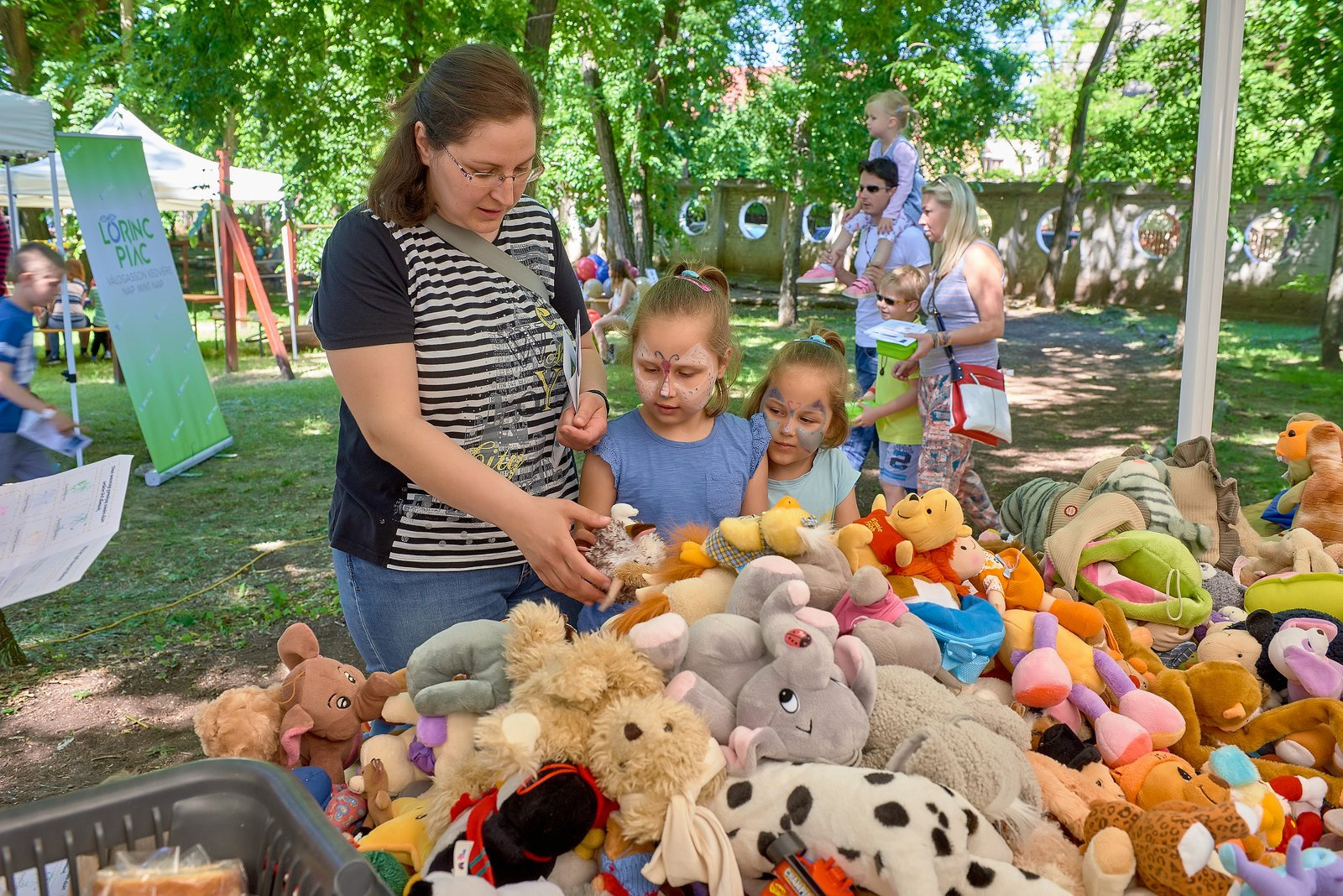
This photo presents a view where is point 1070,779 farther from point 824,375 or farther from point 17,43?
point 17,43

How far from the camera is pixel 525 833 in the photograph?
1.12m

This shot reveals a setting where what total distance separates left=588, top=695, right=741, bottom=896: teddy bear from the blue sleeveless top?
10.9ft

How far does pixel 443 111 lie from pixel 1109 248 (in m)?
19.0

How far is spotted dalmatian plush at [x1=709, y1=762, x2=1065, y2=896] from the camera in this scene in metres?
1.10

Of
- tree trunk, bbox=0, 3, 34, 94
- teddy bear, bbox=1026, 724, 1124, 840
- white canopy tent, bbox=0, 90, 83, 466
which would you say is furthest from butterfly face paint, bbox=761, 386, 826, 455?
tree trunk, bbox=0, 3, 34, 94

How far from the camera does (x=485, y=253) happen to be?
1753 mm

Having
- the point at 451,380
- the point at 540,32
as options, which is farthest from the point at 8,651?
the point at 540,32

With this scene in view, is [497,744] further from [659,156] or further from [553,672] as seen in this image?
[659,156]

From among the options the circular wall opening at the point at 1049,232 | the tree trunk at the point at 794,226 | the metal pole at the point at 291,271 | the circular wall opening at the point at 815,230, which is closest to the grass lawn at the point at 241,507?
the metal pole at the point at 291,271

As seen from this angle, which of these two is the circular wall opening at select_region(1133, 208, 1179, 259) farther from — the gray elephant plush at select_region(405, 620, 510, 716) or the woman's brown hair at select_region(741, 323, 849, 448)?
the gray elephant plush at select_region(405, 620, 510, 716)

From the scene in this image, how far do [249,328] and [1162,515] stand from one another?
15825mm

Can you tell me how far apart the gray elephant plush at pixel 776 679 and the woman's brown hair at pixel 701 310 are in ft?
2.76

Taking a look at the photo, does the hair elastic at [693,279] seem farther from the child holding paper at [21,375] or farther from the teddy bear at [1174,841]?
the child holding paper at [21,375]

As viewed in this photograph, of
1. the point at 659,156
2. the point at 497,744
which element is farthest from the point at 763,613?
the point at 659,156
